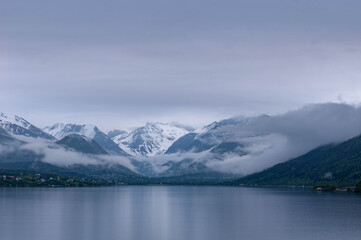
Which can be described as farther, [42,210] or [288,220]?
[42,210]

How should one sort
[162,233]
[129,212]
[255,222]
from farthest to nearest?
1. [129,212]
2. [255,222]
3. [162,233]

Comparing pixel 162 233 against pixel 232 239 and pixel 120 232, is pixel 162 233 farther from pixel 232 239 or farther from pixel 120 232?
pixel 232 239

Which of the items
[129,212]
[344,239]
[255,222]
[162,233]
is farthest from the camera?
[129,212]

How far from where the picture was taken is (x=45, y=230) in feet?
367

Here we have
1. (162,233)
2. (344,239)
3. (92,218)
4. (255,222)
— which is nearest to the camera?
(344,239)

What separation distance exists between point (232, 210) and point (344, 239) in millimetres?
64301

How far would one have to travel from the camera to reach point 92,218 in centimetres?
13512

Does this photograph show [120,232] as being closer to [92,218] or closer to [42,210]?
[92,218]

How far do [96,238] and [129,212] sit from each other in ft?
181

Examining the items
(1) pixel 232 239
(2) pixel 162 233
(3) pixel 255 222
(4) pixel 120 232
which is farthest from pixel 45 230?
(3) pixel 255 222

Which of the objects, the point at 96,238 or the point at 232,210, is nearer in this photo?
the point at 96,238

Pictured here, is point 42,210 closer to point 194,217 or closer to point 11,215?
point 11,215

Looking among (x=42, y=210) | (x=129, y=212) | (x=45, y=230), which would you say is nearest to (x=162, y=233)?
(x=45, y=230)

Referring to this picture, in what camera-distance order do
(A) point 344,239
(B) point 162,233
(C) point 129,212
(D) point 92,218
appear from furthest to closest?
(C) point 129,212 → (D) point 92,218 → (B) point 162,233 → (A) point 344,239
